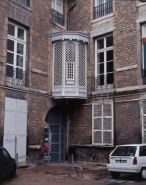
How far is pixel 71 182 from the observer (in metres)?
9.48

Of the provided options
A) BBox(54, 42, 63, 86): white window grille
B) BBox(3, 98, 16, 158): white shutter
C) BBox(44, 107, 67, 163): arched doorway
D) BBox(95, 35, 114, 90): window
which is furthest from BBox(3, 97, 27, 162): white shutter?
BBox(95, 35, 114, 90): window

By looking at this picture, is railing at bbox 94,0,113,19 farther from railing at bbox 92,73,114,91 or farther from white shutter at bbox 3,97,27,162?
white shutter at bbox 3,97,27,162

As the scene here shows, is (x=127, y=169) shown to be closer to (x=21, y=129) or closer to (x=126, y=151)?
(x=126, y=151)

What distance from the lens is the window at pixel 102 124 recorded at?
14391 mm

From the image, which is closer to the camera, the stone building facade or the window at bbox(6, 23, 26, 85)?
the stone building facade

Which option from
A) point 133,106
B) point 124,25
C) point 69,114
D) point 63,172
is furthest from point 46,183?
point 124,25

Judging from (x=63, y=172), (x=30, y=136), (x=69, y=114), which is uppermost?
(x=69, y=114)

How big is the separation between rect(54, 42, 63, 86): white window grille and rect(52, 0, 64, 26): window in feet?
5.93

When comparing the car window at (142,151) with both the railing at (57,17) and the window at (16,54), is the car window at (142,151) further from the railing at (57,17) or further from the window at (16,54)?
the railing at (57,17)

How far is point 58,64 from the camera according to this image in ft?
50.4

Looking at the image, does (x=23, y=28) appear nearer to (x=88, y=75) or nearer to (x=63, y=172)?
(x=88, y=75)

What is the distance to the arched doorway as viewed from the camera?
15.4 m

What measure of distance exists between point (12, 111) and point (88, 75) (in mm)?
4657

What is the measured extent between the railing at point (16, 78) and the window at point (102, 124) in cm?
385
